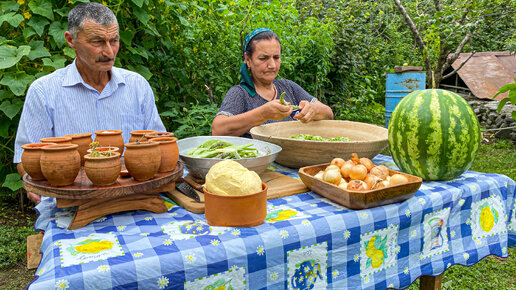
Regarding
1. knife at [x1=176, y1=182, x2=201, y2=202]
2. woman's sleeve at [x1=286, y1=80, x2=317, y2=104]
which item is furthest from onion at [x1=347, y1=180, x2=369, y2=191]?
woman's sleeve at [x1=286, y1=80, x2=317, y2=104]

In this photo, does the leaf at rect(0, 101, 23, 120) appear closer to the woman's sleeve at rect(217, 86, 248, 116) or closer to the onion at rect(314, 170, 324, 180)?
the woman's sleeve at rect(217, 86, 248, 116)

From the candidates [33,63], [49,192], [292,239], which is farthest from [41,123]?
[292,239]

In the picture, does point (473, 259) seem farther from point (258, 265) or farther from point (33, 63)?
point (33, 63)

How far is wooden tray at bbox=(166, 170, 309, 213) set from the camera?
1.44 meters

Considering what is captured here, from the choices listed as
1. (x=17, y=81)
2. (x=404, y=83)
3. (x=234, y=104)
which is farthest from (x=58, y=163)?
(x=404, y=83)

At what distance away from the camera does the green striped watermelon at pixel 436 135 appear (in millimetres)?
1658

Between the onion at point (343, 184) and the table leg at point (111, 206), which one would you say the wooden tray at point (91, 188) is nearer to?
the table leg at point (111, 206)

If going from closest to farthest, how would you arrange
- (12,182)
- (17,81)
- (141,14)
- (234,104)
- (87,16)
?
(87,16)
(234,104)
(17,81)
(141,14)
(12,182)

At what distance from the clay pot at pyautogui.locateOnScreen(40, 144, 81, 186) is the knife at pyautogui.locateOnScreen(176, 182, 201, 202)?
0.45 m

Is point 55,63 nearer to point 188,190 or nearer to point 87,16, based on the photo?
point 87,16

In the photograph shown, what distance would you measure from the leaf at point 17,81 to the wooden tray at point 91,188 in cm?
211

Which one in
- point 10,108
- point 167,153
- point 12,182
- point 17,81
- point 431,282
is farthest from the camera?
point 12,182

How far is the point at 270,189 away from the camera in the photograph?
5.33 ft

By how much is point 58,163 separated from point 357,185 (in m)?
1.07
